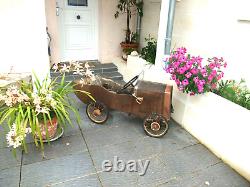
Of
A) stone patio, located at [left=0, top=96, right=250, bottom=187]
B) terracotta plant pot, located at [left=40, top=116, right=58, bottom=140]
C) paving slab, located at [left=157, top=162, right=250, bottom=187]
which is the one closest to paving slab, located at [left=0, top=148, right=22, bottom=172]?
stone patio, located at [left=0, top=96, right=250, bottom=187]

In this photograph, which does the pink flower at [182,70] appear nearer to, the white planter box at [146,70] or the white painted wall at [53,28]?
the white planter box at [146,70]

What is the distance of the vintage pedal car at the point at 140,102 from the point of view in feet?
9.09

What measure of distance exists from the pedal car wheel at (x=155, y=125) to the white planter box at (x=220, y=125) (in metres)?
0.42

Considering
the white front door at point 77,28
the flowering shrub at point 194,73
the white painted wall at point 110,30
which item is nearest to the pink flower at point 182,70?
the flowering shrub at point 194,73

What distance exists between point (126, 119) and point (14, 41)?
8.01 ft

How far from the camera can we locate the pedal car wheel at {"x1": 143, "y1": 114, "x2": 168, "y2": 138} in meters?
2.81

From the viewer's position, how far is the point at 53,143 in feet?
8.66

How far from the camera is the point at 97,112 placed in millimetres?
3094

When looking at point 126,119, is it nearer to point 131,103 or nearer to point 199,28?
point 131,103

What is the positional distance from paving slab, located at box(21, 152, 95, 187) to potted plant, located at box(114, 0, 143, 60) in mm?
3072

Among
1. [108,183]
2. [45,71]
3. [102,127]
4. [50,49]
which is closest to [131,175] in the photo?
[108,183]

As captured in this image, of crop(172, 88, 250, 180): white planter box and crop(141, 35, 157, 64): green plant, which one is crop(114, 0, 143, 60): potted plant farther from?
crop(172, 88, 250, 180): white planter box

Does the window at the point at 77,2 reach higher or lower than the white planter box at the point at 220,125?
higher

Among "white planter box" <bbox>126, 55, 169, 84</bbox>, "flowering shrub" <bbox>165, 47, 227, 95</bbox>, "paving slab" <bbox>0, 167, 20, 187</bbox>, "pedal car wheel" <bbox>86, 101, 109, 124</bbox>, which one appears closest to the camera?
"paving slab" <bbox>0, 167, 20, 187</bbox>
